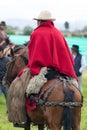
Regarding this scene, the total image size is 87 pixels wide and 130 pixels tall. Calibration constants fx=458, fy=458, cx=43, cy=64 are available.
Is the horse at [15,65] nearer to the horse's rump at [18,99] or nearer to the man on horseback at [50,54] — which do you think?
the horse's rump at [18,99]

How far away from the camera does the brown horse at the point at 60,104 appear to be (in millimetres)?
Answer: 7078

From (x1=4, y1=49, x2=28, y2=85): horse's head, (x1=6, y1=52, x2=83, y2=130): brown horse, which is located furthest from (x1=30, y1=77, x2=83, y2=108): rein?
(x1=4, y1=49, x2=28, y2=85): horse's head

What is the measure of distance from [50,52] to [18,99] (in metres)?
1.00

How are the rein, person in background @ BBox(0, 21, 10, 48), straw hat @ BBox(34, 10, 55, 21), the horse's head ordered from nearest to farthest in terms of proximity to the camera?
the rein < straw hat @ BBox(34, 10, 55, 21) < the horse's head < person in background @ BBox(0, 21, 10, 48)

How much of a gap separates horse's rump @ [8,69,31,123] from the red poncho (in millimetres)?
319

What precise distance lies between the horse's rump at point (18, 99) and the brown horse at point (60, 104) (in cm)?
43

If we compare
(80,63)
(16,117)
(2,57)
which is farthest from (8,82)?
(80,63)

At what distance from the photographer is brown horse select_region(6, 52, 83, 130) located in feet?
23.2

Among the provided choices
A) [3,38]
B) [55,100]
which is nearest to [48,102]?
[55,100]

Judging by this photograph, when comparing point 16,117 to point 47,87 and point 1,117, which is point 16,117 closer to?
point 47,87

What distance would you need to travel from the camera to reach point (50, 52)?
7520mm

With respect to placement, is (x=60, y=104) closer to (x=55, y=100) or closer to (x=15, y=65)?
(x=55, y=100)

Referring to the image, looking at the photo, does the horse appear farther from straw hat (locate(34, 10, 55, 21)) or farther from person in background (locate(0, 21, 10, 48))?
person in background (locate(0, 21, 10, 48))

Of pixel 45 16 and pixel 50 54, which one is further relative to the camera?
pixel 45 16
